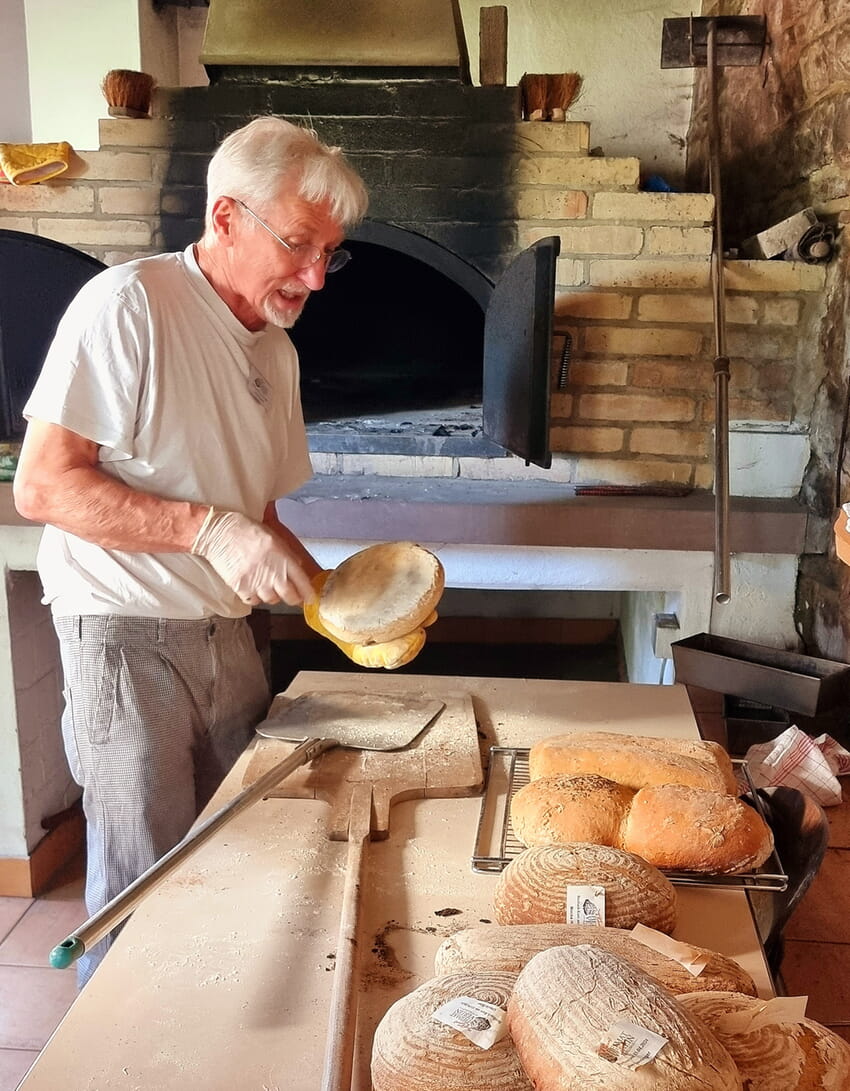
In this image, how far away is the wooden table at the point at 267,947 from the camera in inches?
29.1

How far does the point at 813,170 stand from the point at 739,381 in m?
0.51

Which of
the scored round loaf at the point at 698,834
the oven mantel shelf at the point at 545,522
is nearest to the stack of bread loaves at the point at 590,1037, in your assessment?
the scored round loaf at the point at 698,834

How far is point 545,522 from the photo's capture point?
6.86 ft

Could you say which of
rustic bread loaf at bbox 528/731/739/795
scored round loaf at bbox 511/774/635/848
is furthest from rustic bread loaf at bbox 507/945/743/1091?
rustic bread loaf at bbox 528/731/739/795

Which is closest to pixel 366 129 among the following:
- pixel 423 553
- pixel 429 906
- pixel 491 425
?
pixel 491 425

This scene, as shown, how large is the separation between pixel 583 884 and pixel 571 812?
152 mm

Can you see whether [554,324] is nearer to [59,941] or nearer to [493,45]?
[493,45]

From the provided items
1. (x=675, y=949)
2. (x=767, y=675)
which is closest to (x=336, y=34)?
(x=767, y=675)

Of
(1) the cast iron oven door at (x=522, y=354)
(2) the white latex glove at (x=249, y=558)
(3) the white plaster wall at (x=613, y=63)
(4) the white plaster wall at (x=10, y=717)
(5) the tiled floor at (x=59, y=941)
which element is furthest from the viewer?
(3) the white plaster wall at (x=613, y=63)

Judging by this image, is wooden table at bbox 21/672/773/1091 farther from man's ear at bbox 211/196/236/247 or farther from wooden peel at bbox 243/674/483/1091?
man's ear at bbox 211/196/236/247

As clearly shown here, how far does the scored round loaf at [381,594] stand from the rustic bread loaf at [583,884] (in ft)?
1.40

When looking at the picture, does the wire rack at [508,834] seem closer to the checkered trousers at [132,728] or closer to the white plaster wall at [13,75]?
the checkered trousers at [132,728]

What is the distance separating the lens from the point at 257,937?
2.96ft

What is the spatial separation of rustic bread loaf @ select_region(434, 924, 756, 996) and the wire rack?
0.58 feet
